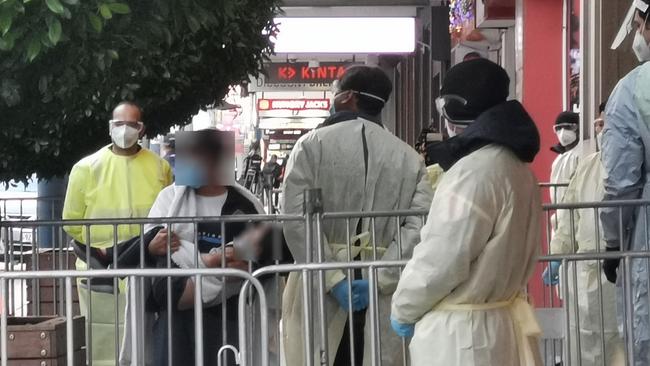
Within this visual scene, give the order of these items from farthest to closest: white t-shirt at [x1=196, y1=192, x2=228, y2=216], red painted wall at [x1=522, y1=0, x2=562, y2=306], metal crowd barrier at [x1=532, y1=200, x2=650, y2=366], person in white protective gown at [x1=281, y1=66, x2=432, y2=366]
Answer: red painted wall at [x1=522, y1=0, x2=562, y2=306]
white t-shirt at [x1=196, y1=192, x2=228, y2=216]
person in white protective gown at [x1=281, y1=66, x2=432, y2=366]
metal crowd barrier at [x1=532, y1=200, x2=650, y2=366]

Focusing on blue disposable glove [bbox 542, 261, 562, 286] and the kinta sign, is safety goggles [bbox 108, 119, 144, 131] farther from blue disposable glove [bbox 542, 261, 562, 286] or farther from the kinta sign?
the kinta sign

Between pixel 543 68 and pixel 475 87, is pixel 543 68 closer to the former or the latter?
pixel 543 68

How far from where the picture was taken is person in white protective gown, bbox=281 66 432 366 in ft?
20.8

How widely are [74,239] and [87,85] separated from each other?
7.58ft

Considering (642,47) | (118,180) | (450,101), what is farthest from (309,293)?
(118,180)

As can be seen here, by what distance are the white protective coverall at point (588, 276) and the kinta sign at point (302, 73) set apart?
22.9 metres

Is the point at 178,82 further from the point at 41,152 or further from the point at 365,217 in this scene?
the point at 365,217

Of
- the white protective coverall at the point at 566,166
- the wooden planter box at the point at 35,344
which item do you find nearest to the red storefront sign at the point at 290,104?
the white protective coverall at the point at 566,166

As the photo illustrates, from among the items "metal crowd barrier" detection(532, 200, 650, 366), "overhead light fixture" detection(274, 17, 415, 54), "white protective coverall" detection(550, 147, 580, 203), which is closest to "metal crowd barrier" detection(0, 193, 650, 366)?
"metal crowd barrier" detection(532, 200, 650, 366)

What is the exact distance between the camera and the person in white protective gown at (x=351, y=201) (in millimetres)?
6332

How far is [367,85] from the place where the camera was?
22.1 ft

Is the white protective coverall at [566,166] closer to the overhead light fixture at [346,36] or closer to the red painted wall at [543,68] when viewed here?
the red painted wall at [543,68]

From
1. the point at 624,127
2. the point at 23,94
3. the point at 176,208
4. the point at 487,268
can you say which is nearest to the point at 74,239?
the point at 176,208

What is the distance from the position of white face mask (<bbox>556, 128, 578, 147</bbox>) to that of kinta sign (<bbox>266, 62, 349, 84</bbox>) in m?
18.7
